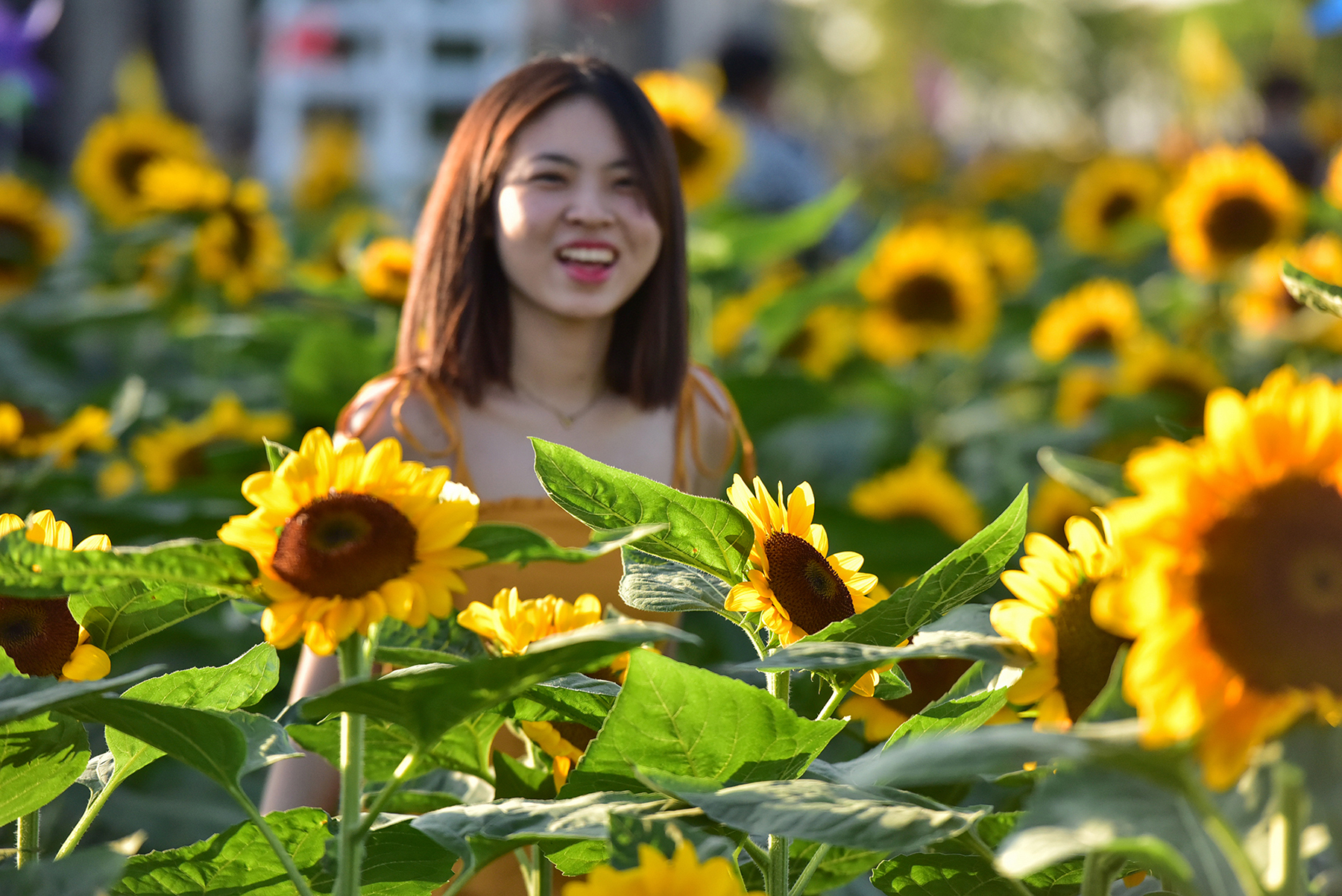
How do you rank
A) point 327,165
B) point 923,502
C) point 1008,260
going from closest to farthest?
point 923,502 < point 1008,260 < point 327,165

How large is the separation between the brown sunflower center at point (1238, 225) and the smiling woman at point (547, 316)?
52.0 inches

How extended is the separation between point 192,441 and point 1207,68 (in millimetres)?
3190

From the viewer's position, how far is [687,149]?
228cm

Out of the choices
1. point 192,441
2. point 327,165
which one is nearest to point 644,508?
point 192,441

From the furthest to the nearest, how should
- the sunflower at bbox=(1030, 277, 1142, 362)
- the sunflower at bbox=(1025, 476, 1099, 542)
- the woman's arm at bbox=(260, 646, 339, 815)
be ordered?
the sunflower at bbox=(1030, 277, 1142, 362), the sunflower at bbox=(1025, 476, 1099, 542), the woman's arm at bbox=(260, 646, 339, 815)

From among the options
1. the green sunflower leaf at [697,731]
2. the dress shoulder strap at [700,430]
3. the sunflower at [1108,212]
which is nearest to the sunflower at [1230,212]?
the sunflower at [1108,212]

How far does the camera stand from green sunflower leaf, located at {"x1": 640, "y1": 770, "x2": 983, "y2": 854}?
22.5 inches

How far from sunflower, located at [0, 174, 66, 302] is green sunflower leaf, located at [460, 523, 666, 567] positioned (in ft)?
6.97

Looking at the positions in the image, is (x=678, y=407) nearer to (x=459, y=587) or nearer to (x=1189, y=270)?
(x=459, y=587)

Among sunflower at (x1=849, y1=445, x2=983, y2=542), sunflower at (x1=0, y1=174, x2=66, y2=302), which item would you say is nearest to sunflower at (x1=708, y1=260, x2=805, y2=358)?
sunflower at (x1=849, y1=445, x2=983, y2=542)

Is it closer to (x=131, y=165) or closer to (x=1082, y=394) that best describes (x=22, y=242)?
(x=131, y=165)

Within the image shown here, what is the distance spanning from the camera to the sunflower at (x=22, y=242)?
2.48m

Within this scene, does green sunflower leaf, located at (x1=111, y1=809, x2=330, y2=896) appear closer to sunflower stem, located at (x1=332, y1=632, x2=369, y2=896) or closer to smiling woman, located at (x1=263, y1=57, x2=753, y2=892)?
sunflower stem, located at (x1=332, y1=632, x2=369, y2=896)

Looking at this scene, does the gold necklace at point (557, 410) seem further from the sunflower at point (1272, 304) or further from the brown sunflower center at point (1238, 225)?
the brown sunflower center at point (1238, 225)
